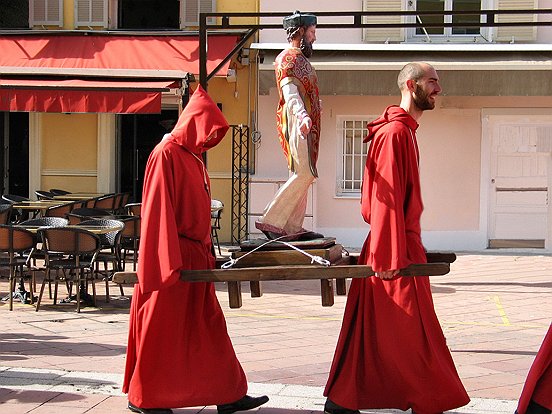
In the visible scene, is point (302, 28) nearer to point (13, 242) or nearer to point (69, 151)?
point (13, 242)

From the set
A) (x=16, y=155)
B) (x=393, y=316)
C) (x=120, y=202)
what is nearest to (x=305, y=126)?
(x=393, y=316)

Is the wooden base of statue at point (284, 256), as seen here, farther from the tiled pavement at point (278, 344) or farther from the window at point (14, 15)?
the window at point (14, 15)

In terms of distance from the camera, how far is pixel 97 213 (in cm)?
1264

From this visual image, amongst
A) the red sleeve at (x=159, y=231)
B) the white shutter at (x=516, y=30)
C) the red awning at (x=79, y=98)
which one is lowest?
the red sleeve at (x=159, y=231)

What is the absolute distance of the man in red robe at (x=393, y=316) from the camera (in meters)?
5.74

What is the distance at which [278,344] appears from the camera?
8.61m

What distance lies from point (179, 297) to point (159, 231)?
0.41 metres

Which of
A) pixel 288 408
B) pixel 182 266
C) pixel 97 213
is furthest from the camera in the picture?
pixel 97 213

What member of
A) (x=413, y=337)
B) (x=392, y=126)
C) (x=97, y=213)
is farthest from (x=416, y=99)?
(x=97, y=213)

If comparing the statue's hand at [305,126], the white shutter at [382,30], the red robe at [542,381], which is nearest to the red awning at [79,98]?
the white shutter at [382,30]

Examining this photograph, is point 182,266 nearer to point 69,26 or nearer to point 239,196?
point 239,196

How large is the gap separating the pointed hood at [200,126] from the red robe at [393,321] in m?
0.88

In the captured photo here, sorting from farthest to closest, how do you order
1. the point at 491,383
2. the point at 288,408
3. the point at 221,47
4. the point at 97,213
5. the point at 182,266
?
the point at 221,47, the point at 97,213, the point at 491,383, the point at 288,408, the point at 182,266

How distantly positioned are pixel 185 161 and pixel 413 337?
160cm
